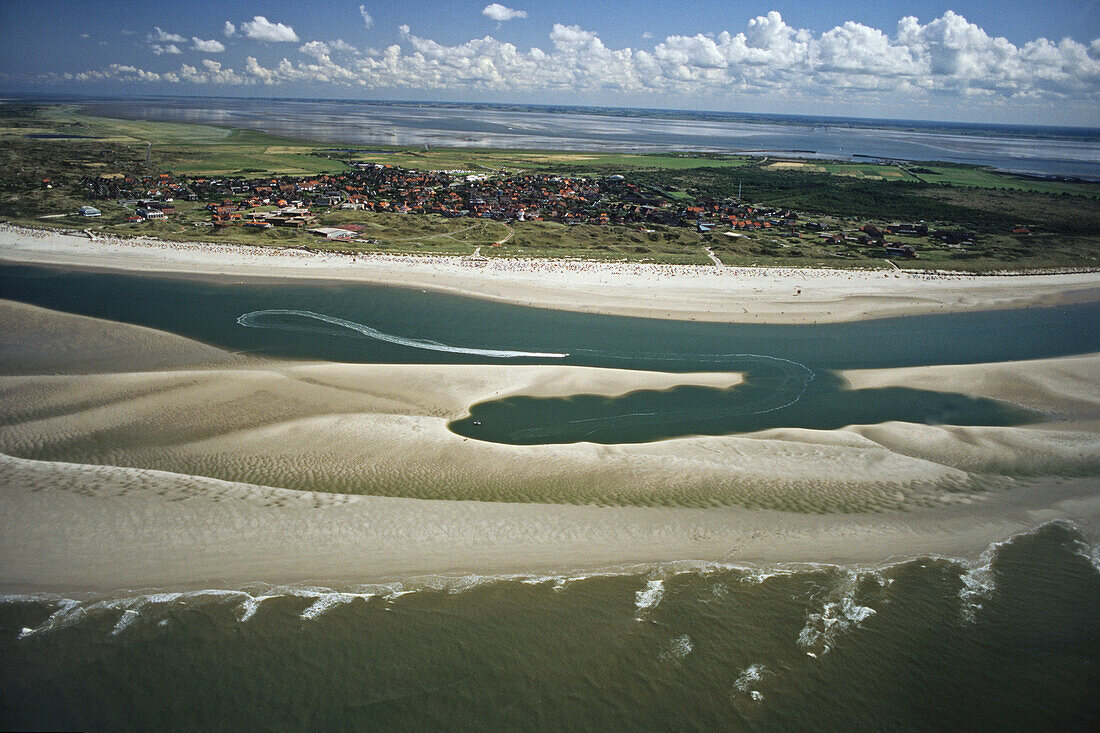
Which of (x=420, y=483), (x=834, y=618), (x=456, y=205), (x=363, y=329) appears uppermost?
(x=456, y=205)

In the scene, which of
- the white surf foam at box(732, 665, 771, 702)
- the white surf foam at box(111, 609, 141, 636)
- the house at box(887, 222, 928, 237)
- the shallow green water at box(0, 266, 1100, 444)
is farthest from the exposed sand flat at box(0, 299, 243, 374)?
the house at box(887, 222, 928, 237)

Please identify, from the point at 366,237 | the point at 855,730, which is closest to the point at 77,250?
the point at 366,237

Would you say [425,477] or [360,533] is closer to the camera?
[360,533]

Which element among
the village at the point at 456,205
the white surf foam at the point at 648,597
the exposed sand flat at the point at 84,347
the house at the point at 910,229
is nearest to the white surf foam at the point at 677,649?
the white surf foam at the point at 648,597

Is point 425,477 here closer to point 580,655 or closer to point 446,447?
point 446,447

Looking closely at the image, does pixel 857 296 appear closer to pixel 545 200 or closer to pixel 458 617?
pixel 458 617

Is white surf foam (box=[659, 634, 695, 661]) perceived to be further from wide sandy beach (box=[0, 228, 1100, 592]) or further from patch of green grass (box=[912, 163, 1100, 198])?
patch of green grass (box=[912, 163, 1100, 198])

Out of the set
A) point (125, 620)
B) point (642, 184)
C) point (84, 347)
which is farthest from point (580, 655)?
point (642, 184)

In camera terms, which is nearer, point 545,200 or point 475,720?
point 475,720
